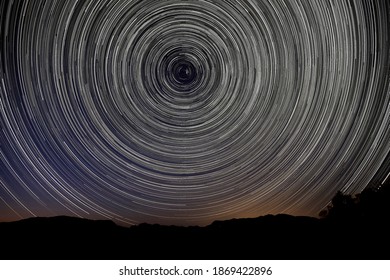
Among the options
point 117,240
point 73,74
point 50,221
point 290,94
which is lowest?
point 117,240

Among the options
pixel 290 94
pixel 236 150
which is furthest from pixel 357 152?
pixel 236 150

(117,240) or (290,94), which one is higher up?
(290,94)

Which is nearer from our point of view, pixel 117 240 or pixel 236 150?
pixel 117 240

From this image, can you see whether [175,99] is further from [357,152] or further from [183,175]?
[357,152]
